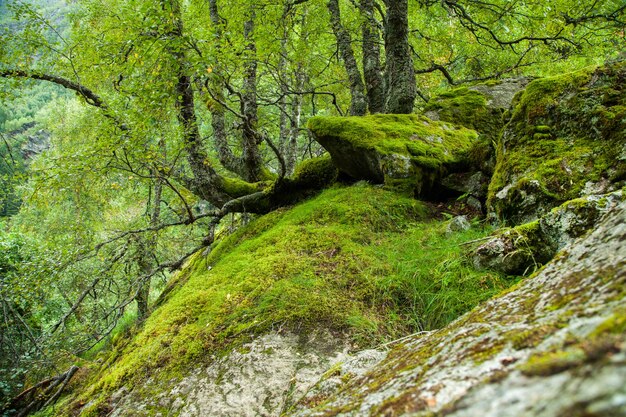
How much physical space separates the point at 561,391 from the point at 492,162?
462cm

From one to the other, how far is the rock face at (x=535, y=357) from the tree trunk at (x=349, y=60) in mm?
6515

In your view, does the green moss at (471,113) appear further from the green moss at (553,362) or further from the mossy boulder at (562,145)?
the green moss at (553,362)

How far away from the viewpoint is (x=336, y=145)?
A: 546cm

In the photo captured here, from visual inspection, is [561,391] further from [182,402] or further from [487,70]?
[487,70]

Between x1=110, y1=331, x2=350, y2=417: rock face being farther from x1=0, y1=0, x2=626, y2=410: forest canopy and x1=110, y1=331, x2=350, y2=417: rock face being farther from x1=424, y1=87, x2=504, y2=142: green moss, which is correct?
x1=424, y1=87, x2=504, y2=142: green moss

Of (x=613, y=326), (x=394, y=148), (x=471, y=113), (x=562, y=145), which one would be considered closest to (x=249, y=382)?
(x=613, y=326)

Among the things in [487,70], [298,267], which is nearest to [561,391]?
[298,267]

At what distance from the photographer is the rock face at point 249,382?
253 centimetres

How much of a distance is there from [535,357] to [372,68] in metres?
7.19

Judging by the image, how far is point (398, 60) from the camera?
240 inches

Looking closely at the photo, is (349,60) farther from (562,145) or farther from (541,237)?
(541,237)

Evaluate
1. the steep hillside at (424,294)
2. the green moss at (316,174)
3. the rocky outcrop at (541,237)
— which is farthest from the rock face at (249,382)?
the green moss at (316,174)

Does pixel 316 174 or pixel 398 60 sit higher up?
pixel 398 60

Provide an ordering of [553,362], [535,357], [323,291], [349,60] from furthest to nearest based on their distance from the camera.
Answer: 1. [349,60]
2. [323,291]
3. [535,357]
4. [553,362]
